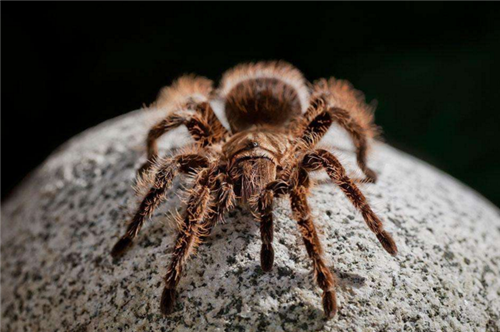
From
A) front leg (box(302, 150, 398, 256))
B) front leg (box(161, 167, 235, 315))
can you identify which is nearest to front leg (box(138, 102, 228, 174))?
front leg (box(161, 167, 235, 315))

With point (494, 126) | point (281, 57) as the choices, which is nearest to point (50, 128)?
point (281, 57)

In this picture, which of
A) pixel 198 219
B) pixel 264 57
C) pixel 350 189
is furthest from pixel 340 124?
pixel 264 57

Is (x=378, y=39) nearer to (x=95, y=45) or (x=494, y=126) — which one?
(x=494, y=126)

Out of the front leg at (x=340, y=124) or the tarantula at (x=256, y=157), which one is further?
the front leg at (x=340, y=124)

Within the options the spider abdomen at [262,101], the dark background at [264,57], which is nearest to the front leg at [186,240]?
the spider abdomen at [262,101]

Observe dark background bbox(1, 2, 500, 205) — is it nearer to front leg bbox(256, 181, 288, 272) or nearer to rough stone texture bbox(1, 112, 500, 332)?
rough stone texture bbox(1, 112, 500, 332)

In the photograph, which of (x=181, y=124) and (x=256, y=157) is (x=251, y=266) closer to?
(x=256, y=157)

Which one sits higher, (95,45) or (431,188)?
(95,45)

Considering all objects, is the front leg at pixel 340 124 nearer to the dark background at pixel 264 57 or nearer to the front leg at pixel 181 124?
the front leg at pixel 181 124
